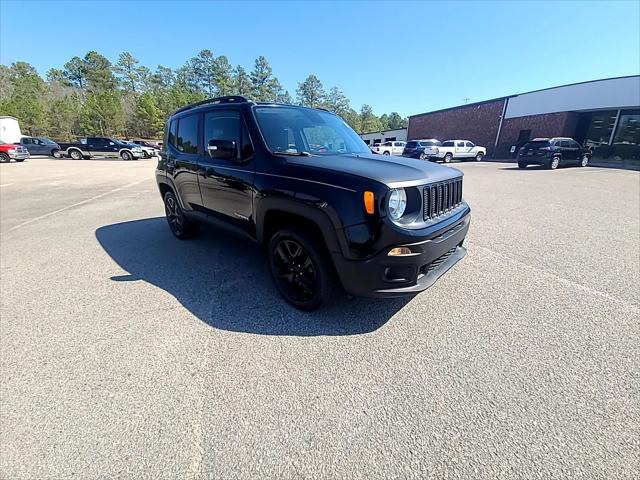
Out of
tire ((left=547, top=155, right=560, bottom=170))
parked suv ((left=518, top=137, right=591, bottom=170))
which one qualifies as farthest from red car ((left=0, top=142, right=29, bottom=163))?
tire ((left=547, top=155, right=560, bottom=170))

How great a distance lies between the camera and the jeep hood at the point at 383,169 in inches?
90.7

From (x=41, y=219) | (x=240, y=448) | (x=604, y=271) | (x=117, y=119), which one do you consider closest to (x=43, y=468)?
(x=240, y=448)

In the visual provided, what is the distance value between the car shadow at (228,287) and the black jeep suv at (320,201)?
0.81 ft

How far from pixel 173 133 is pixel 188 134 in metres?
0.66

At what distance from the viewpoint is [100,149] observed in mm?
25172

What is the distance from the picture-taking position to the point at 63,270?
155 inches

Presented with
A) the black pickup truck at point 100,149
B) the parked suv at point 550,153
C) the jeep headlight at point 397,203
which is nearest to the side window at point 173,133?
the jeep headlight at point 397,203

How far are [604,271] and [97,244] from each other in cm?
745

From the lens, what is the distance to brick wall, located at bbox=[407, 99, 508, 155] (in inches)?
1153

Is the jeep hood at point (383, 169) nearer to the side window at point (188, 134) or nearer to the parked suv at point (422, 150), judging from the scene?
the side window at point (188, 134)

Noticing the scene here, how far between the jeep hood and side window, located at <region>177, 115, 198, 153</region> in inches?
79.0

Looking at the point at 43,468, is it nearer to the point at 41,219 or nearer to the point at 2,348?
the point at 2,348

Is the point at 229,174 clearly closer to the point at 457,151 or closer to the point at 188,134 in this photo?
the point at 188,134

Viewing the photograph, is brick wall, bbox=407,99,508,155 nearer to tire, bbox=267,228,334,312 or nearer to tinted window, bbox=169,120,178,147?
tinted window, bbox=169,120,178,147
